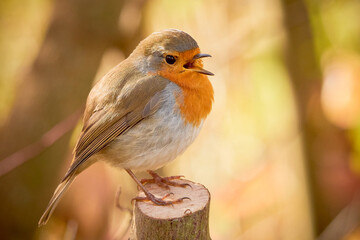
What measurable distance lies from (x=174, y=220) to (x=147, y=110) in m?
0.77

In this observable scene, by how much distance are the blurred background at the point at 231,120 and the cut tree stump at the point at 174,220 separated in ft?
4.53

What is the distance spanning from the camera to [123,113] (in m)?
3.10

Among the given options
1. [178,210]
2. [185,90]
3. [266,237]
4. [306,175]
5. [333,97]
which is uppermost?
[185,90]

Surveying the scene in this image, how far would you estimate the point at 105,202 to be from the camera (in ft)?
13.5

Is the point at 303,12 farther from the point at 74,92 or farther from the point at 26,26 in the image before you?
the point at 26,26

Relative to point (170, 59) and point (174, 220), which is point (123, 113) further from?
point (174, 220)

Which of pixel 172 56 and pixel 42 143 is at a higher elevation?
pixel 172 56

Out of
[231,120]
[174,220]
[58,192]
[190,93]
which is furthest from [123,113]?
[231,120]

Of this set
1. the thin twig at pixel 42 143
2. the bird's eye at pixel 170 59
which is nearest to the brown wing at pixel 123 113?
the bird's eye at pixel 170 59

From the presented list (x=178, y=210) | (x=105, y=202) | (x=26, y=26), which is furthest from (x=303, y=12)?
(x=26, y=26)

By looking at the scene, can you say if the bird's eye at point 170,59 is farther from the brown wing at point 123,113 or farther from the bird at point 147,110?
the brown wing at point 123,113

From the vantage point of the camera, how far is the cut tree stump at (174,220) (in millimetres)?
2521

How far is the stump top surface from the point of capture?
8.62 ft

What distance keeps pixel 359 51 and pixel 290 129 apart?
1.01m
